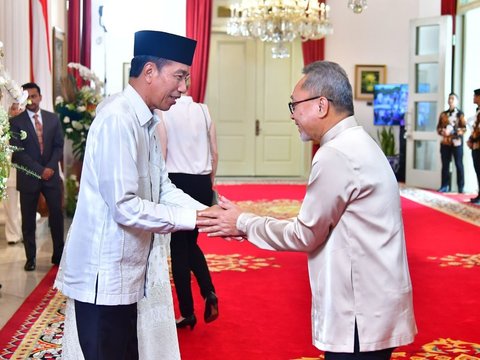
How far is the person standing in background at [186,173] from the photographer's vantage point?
5082mm

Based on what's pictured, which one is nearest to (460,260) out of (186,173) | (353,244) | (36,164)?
(186,173)

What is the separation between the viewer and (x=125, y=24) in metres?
15.5

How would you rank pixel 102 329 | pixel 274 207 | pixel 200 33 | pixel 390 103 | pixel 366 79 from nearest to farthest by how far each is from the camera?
1. pixel 102 329
2. pixel 274 207
3. pixel 390 103
4. pixel 200 33
5. pixel 366 79

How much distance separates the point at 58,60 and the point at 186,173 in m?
7.06

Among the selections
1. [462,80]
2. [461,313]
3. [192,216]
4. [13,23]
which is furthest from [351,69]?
[192,216]

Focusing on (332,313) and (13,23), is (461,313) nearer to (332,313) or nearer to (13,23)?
(332,313)

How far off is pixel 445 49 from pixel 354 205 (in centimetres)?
1217

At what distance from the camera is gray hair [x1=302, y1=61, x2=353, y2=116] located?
8.30 ft

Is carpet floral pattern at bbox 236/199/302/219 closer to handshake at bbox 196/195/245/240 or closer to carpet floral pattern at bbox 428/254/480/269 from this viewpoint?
carpet floral pattern at bbox 428/254/480/269

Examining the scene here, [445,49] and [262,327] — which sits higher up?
[445,49]

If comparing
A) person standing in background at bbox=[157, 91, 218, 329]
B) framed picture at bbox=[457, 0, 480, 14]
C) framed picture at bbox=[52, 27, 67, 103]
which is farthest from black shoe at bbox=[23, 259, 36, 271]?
framed picture at bbox=[457, 0, 480, 14]

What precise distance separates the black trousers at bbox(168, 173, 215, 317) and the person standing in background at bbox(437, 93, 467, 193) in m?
8.77

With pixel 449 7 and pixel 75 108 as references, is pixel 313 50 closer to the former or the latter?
pixel 449 7

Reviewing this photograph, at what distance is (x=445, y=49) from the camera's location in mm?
13922
